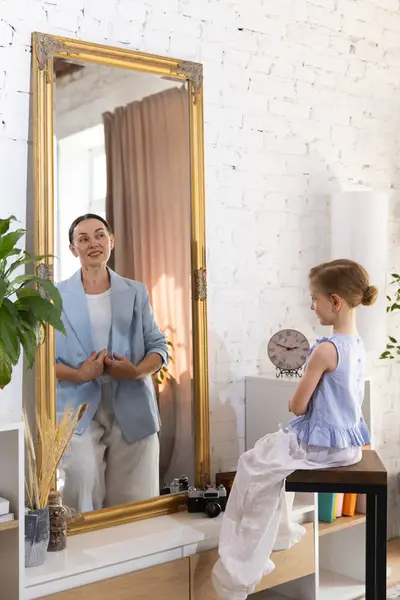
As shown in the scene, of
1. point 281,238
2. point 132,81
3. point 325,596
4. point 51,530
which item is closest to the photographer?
point 51,530

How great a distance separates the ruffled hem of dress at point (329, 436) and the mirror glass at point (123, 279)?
61 centimetres

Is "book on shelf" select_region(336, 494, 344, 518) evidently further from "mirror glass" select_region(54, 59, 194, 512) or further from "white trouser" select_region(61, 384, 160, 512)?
"white trouser" select_region(61, 384, 160, 512)

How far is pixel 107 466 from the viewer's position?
2.97 meters

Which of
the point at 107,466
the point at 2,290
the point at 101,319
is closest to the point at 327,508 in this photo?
the point at 107,466

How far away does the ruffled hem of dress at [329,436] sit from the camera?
270 centimetres

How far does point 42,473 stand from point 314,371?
0.95 m

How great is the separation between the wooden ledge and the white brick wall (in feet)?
2.70

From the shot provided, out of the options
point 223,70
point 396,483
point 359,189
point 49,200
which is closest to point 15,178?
point 49,200

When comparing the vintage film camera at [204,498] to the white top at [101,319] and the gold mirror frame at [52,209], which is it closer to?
the gold mirror frame at [52,209]

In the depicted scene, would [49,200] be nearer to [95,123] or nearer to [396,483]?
[95,123]

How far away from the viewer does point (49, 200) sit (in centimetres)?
280

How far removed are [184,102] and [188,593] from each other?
1.84 metres

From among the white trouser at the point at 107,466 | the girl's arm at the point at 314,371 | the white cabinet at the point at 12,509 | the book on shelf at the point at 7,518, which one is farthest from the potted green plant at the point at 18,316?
the girl's arm at the point at 314,371

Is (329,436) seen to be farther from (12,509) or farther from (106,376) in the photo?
(12,509)
